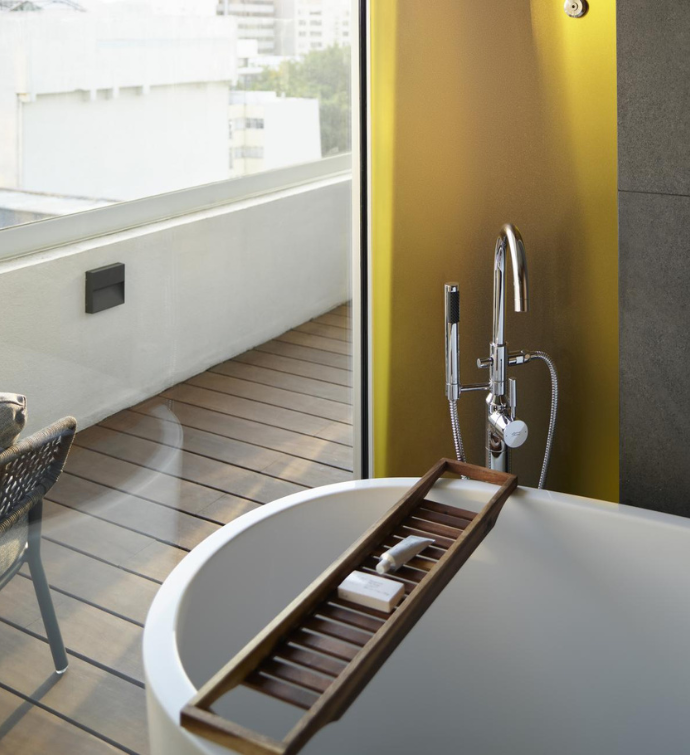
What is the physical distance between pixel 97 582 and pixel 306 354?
849 mm

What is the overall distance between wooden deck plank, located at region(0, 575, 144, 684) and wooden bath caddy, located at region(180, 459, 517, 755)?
1.60 ft

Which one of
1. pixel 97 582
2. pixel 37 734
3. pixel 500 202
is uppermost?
pixel 500 202

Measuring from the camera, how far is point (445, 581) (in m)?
1.50

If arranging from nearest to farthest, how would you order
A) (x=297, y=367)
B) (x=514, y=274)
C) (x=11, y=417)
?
(x=11, y=417)
(x=514, y=274)
(x=297, y=367)

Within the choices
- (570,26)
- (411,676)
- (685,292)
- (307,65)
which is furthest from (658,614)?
(307,65)

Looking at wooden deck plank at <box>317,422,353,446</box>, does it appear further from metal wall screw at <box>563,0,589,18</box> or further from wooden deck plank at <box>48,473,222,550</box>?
metal wall screw at <box>563,0,589,18</box>

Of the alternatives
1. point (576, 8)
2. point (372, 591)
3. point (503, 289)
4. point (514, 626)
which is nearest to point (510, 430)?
point (503, 289)

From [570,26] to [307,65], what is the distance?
63cm

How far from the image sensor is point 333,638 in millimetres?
1355

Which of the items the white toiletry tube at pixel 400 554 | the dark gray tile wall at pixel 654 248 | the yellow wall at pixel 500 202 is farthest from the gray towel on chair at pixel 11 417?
the dark gray tile wall at pixel 654 248

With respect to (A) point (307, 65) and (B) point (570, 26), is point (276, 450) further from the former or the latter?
(B) point (570, 26)

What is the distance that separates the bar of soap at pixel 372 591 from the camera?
142 cm

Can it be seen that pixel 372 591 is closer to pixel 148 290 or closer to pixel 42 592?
pixel 42 592

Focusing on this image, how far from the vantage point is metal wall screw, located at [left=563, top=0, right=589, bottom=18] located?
6.15 ft
